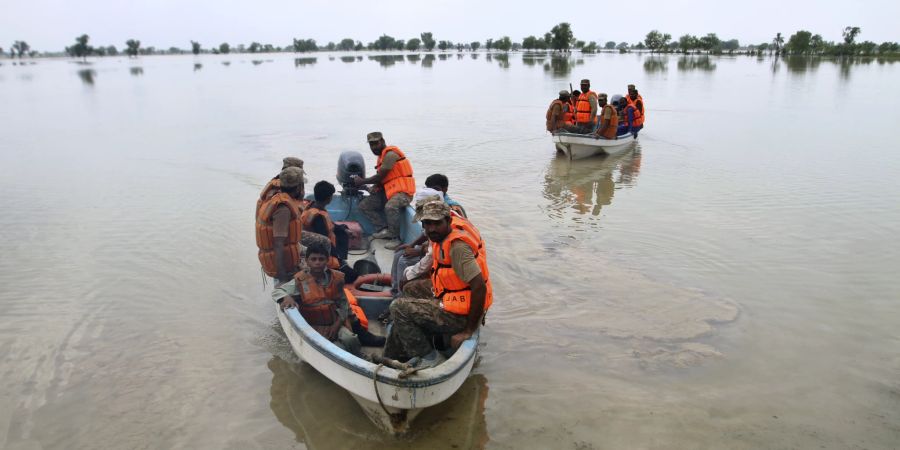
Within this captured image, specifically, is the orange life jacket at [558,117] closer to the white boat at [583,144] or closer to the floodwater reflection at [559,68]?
Answer: the white boat at [583,144]

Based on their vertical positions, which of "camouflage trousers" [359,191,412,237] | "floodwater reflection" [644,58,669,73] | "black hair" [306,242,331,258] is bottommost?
"camouflage trousers" [359,191,412,237]

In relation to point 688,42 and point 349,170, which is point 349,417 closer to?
point 349,170

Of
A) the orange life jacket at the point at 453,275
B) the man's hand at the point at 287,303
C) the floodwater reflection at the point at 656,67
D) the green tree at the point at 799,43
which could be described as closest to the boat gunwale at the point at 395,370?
the orange life jacket at the point at 453,275

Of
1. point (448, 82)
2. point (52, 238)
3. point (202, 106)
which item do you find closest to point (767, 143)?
point (52, 238)

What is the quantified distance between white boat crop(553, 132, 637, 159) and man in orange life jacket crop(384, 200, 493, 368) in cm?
988

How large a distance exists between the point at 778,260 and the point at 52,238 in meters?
10.1

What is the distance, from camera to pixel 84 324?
240 inches

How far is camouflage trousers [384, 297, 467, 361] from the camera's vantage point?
4.20 metres

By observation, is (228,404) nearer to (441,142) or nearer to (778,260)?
(778,260)

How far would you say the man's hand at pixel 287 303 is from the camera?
471cm

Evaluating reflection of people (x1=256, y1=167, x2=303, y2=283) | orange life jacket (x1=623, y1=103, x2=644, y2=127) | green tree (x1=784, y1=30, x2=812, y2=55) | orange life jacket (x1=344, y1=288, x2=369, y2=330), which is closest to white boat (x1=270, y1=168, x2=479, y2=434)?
orange life jacket (x1=344, y1=288, x2=369, y2=330)

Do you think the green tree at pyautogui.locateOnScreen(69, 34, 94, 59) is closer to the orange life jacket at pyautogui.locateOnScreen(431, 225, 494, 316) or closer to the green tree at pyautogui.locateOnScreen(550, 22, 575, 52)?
the green tree at pyautogui.locateOnScreen(550, 22, 575, 52)

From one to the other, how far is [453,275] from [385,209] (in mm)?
3226

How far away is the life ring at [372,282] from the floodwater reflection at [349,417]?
0.82 m
